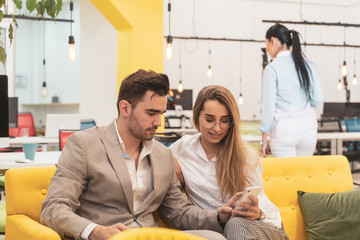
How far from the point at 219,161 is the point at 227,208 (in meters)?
0.31

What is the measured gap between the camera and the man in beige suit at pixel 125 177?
2.17 m

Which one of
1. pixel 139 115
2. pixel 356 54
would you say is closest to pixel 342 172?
pixel 139 115

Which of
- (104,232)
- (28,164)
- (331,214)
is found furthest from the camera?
(28,164)

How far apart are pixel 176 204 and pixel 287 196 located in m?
0.91

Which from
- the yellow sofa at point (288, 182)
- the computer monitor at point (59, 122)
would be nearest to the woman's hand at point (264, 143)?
the yellow sofa at point (288, 182)

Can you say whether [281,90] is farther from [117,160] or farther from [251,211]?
[117,160]

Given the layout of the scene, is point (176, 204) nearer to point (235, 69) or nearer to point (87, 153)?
point (87, 153)

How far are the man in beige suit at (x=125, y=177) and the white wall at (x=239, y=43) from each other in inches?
413

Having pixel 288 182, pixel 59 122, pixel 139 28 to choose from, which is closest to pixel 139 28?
pixel 139 28

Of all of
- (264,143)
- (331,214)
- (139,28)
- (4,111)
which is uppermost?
(139,28)

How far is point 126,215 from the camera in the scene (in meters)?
2.29

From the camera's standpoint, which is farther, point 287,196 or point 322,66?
point 322,66

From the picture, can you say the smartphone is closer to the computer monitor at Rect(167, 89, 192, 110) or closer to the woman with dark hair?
the woman with dark hair

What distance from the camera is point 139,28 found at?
738 cm
